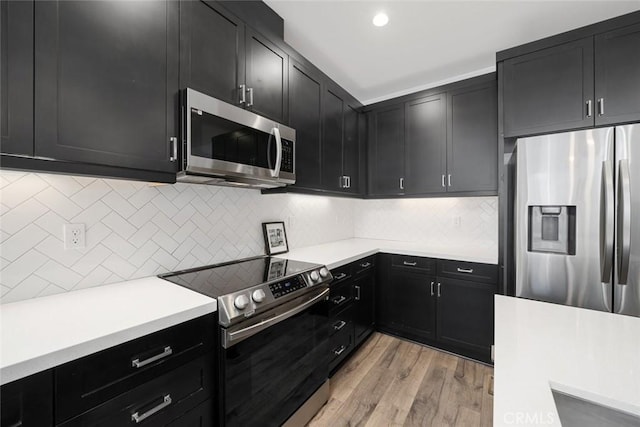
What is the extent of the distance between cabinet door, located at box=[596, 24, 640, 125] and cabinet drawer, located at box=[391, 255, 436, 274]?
1.60 m

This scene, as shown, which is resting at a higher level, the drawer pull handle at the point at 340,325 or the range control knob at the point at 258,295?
the range control knob at the point at 258,295

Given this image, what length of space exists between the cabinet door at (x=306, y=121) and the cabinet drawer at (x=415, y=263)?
3.78 ft

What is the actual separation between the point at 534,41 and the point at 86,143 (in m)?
3.03

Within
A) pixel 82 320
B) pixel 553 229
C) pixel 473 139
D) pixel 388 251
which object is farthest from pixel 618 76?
pixel 82 320

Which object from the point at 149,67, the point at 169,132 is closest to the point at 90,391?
the point at 169,132

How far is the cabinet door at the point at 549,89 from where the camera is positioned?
193cm

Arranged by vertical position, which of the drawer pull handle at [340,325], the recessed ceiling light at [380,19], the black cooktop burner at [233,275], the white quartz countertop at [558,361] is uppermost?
the recessed ceiling light at [380,19]

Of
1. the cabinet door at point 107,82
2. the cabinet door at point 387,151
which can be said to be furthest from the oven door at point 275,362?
the cabinet door at point 387,151

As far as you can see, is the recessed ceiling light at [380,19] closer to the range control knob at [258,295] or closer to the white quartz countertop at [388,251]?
the white quartz countertop at [388,251]

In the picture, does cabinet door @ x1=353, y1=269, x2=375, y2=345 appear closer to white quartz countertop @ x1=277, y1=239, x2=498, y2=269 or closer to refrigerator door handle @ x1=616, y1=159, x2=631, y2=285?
white quartz countertop @ x1=277, y1=239, x2=498, y2=269

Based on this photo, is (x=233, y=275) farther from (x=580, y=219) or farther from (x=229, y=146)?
(x=580, y=219)

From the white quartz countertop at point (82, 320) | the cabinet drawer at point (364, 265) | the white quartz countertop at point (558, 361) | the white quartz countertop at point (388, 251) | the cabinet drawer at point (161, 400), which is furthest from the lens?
the cabinet drawer at point (364, 265)

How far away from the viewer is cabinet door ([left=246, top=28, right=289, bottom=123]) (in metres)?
1.67

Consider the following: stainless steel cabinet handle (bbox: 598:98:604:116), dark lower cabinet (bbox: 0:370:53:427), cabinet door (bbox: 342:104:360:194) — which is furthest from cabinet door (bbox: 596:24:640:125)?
dark lower cabinet (bbox: 0:370:53:427)
